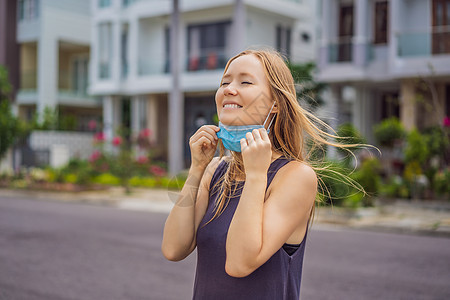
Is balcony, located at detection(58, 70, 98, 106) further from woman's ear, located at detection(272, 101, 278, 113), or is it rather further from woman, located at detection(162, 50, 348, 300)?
woman's ear, located at detection(272, 101, 278, 113)

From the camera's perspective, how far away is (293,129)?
1975mm

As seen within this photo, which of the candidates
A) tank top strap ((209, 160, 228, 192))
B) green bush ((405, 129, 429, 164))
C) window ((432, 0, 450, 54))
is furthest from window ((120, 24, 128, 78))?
tank top strap ((209, 160, 228, 192))

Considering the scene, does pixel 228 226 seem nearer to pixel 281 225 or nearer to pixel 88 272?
pixel 281 225

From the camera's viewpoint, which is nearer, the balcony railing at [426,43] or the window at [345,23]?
the balcony railing at [426,43]

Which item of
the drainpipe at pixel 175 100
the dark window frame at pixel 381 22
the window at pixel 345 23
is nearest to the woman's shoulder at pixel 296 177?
the drainpipe at pixel 175 100

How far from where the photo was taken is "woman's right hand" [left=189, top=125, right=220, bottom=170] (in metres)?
2.00

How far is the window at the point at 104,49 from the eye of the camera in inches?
1028

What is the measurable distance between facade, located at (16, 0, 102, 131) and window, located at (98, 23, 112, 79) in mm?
3144

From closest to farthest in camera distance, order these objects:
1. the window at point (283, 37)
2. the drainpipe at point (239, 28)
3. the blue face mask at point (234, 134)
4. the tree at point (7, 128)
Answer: the blue face mask at point (234, 134) < the drainpipe at point (239, 28) < the tree at point (7, 128) < the window at point (283, 37)

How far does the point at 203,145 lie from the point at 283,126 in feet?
1.00

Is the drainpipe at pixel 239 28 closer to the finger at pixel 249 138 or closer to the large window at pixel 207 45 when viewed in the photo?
the large window at pixel 207 45

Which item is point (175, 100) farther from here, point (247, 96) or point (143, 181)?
point (247, 96)

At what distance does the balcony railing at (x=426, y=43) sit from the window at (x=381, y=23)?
6.42 ft

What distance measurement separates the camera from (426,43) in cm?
1773
